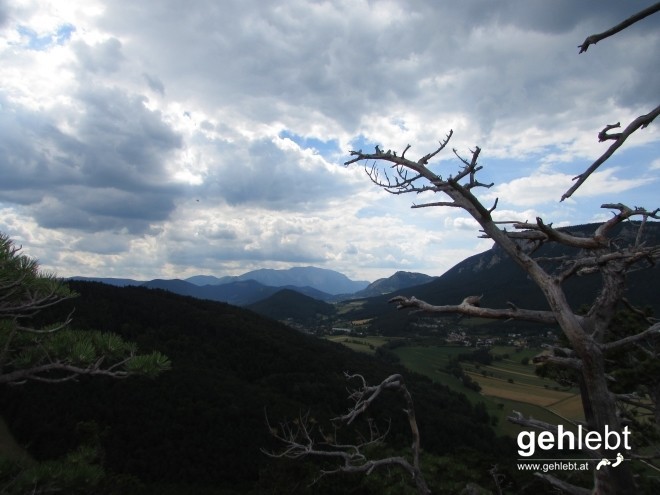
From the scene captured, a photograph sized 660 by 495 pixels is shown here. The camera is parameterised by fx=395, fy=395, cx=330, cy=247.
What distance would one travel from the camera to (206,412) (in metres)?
63.3

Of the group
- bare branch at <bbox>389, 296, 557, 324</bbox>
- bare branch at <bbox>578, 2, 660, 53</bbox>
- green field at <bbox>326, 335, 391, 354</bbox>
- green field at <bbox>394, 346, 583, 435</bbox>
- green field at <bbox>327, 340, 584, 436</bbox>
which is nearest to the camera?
bare branch at <bbox>578, 2, 660, 53</bbox>

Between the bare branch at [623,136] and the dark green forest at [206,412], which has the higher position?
the bare branch at [623,136]

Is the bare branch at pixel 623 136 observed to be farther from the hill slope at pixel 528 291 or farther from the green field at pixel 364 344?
the green field at pixel 364 344

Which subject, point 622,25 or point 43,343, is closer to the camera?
point 622,25

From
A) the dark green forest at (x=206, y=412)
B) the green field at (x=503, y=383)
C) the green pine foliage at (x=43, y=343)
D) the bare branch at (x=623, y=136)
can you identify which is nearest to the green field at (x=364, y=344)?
the green field at (x=503, y=383)

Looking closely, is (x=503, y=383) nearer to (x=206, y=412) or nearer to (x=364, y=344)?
(x=364, y=344)

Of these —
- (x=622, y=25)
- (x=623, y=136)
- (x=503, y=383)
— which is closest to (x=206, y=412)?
(x=503, y=383)

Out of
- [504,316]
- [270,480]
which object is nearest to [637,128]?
[504,316]

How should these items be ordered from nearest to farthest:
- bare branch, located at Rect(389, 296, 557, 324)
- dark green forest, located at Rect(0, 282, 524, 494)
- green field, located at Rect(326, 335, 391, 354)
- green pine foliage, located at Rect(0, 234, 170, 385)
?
bare branch, located at Rect(389, 296, 557, 324)
green pine foliage, located at Rect(0, 234, 170, 385)
dark green forest, located at Rect(0, 282, 524, 494)
green field, located at Rect(326, 335, 391, 354)

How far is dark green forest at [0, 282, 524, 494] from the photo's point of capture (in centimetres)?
5006

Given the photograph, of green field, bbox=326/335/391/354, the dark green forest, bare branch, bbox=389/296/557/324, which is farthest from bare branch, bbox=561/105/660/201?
green field, bbox=326/335/391/354

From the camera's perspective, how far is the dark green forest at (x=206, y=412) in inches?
1971

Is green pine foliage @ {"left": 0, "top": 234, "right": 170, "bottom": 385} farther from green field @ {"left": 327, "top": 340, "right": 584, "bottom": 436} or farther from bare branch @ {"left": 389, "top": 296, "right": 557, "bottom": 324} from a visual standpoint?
green field @ {"left": 327, "top": 340, "right": 584, "bottom": 436}

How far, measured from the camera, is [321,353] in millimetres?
100562
